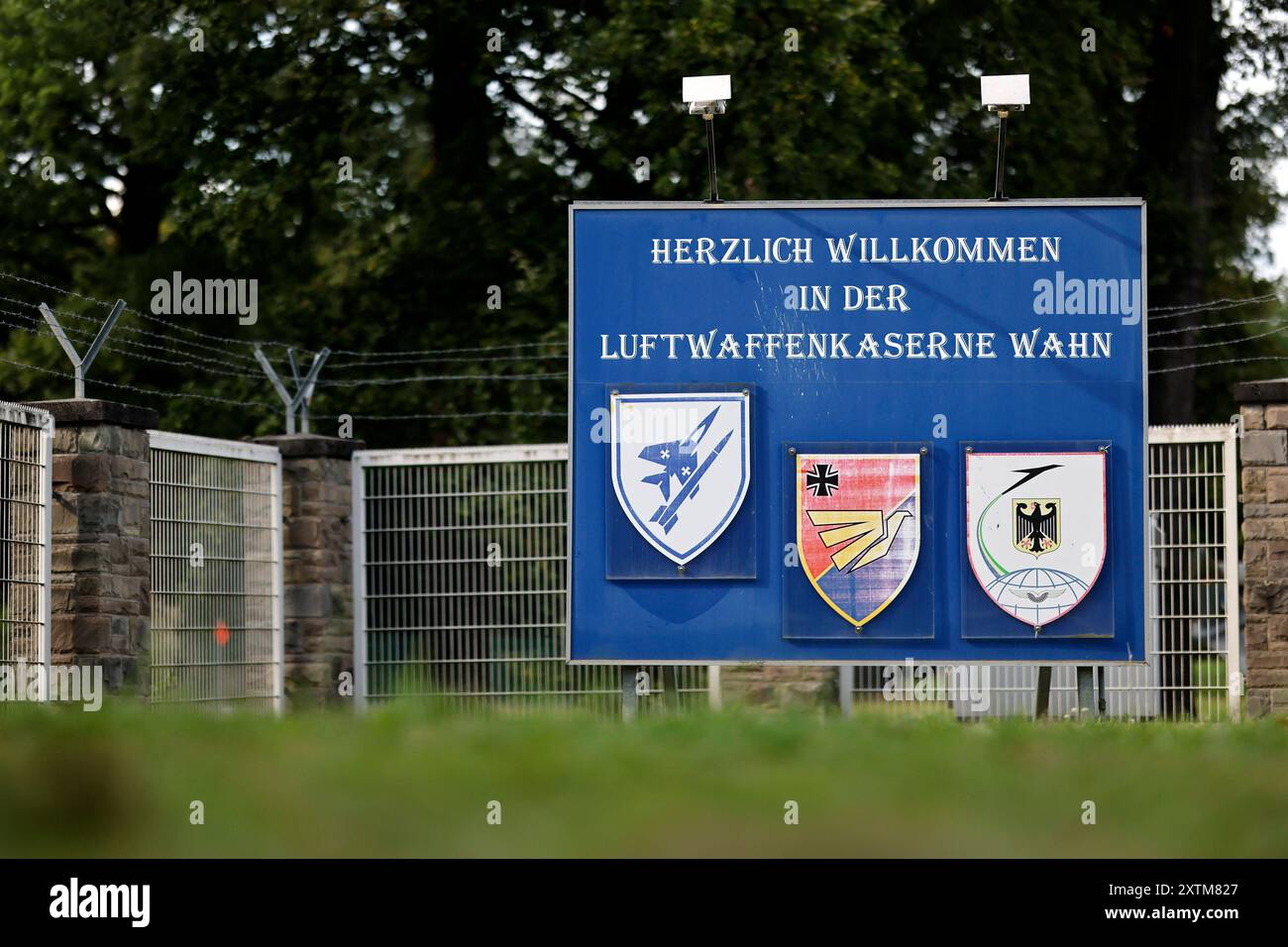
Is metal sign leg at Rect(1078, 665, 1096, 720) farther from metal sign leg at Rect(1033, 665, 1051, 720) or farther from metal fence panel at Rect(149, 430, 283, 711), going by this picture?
metal fence panel at Rect(149, 430, 283, 711)

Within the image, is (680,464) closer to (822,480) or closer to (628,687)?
(822,480)

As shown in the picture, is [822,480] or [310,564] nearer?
[822,480]

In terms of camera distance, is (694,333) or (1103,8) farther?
(1103,8)

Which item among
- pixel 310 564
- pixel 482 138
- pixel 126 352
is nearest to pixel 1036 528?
pixel 310 564

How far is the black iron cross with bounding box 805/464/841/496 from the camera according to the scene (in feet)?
33.8

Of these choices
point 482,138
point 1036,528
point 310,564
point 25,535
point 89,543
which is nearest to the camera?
point 1036,528

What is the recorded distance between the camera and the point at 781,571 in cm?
1031

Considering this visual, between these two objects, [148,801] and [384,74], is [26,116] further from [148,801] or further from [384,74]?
[148,801]

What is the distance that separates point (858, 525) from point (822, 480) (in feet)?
1.06

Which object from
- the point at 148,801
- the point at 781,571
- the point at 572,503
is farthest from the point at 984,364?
the point at 148,801

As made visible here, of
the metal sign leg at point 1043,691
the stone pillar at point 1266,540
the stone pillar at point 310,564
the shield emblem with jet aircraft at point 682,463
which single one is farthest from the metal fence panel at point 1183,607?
the stone pillar at point 310,564

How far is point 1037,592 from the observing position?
10320 millimetres

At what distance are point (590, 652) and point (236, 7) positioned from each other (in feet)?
45.9

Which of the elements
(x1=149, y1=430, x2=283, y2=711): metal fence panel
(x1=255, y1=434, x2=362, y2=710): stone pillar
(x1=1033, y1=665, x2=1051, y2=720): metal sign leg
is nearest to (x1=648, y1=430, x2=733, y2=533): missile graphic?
(x1=1033, y1=665, x2=1051, y2=720): metal sign leg
